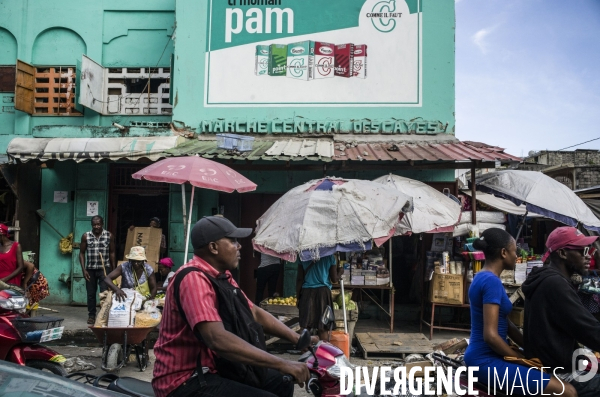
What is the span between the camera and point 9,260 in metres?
7.45

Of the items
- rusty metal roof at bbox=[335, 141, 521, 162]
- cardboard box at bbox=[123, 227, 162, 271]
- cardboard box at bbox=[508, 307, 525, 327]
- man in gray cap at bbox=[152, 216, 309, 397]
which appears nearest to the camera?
man in gray cap at bbox=[152, 216, 309, 397]

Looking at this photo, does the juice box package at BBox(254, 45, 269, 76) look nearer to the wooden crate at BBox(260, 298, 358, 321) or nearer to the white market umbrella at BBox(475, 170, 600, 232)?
the white market umbrella at BBox(475, 170, 600, 232)

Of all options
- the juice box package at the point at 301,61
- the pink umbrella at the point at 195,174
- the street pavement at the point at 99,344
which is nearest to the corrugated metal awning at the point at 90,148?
the pink umbrella at the point at 195,174

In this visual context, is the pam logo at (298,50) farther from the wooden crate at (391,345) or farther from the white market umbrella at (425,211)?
the wooden crate at (391,345)

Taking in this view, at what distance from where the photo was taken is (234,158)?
8.92 metres

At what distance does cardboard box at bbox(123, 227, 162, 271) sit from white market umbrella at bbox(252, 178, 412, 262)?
3814mm

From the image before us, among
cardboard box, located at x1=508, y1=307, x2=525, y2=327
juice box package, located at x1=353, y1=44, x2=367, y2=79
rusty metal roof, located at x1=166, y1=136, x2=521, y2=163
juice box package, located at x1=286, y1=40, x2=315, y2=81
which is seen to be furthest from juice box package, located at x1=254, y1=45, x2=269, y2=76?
cardboard box, located at x1=508, y1=307, x2=525, y2=327

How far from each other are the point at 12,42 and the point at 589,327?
13330 millimetres

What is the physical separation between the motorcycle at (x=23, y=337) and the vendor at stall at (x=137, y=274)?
5.53 ft

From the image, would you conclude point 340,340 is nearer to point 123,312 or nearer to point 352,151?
point 123,312

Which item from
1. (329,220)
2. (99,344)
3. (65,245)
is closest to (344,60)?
(329,220)

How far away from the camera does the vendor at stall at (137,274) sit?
6.88m

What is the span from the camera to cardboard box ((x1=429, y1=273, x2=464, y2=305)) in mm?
8469

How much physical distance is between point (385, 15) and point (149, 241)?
7066mm
